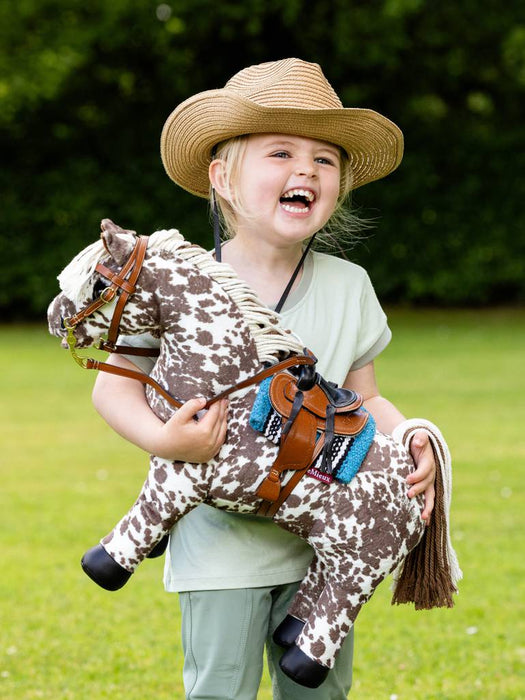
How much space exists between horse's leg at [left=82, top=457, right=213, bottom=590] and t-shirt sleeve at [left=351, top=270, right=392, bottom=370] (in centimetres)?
68

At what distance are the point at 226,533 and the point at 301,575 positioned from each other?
0.24 metres

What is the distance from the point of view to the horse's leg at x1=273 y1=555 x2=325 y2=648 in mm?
2533

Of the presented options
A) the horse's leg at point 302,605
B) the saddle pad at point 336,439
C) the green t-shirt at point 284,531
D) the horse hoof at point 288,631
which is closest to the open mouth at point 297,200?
the green t-shirt at point 284,531

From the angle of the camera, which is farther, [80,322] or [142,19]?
[142,19]

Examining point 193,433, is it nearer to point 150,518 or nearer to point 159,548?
point 150,518

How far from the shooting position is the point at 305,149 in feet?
8.59

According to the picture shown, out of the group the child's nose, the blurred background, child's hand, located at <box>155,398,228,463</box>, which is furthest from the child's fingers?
the blurred background

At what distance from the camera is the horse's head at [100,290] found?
228 cm

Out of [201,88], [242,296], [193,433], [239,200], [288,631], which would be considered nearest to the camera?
[193,433]

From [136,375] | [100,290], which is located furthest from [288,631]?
[100,290]

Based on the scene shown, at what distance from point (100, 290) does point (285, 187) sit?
0.57m

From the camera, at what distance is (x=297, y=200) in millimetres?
2602

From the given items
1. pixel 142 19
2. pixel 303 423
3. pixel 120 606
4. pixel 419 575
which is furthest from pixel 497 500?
pixel 142 19

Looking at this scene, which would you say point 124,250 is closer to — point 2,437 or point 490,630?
point 490,630
